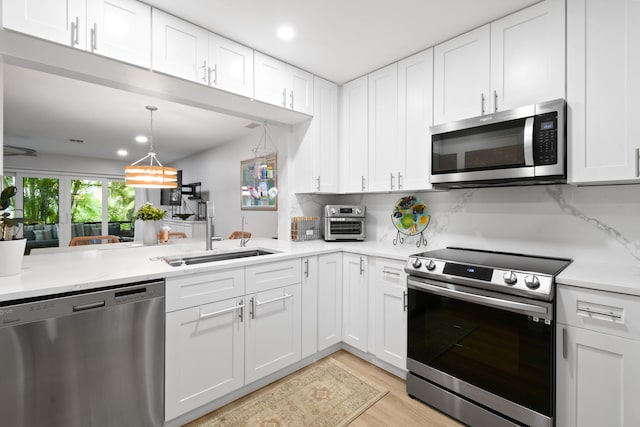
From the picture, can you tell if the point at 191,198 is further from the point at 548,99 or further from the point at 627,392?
the point at 627,392

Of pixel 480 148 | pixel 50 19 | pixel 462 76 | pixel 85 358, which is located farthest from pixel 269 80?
pixel 85 358

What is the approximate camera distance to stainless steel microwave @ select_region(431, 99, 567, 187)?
167 cm

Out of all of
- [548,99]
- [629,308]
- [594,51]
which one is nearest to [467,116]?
[548,99]

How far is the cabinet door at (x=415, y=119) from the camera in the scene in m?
2.31

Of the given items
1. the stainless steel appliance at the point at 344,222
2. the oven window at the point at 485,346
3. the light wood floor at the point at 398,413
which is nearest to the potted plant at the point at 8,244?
the light wood floor at the point at 398,413

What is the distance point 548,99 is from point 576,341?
4.37ft

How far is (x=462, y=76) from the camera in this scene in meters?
2.12

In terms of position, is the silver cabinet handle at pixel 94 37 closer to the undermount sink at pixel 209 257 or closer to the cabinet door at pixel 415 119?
the undermount sink at pixel 209 257

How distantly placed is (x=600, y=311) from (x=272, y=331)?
182 centimetres

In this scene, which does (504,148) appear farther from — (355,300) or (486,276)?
(355,300)

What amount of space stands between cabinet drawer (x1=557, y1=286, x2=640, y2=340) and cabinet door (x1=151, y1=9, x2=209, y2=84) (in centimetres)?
246

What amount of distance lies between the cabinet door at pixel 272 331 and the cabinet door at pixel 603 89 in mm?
1939

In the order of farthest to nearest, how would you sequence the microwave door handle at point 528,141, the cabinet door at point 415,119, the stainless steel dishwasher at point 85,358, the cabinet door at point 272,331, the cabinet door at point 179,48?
the cabinet door at point 415,119
the cabinet door at point 272,331
the cabinet door at point 179,48
the microwave door handle at point 528,141
the stainless steel dishwasher at point 85,358

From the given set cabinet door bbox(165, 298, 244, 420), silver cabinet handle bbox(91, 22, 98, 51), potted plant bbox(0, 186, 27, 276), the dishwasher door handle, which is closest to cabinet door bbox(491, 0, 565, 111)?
cabinet door bbox(165, 298, 244, 420)
